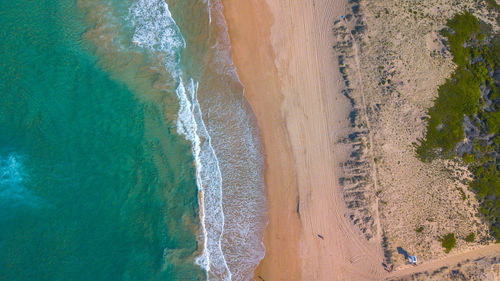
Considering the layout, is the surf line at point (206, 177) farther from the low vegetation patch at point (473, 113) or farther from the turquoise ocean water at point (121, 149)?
the low vegetation patch at point (473, 113)

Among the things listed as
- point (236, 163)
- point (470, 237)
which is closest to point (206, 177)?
point (236, 163)

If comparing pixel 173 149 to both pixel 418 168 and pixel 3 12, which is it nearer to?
pixel 3 12

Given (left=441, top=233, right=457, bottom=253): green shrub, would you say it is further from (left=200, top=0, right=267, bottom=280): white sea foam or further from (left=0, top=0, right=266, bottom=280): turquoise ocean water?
(left=0, top=0, right=266, bottom=280): turquoise ocean water

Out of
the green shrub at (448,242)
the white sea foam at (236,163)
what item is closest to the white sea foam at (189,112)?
the white sea foam at (236,163)

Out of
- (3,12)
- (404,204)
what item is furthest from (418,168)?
(3,12)

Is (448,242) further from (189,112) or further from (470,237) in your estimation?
(189,112)
